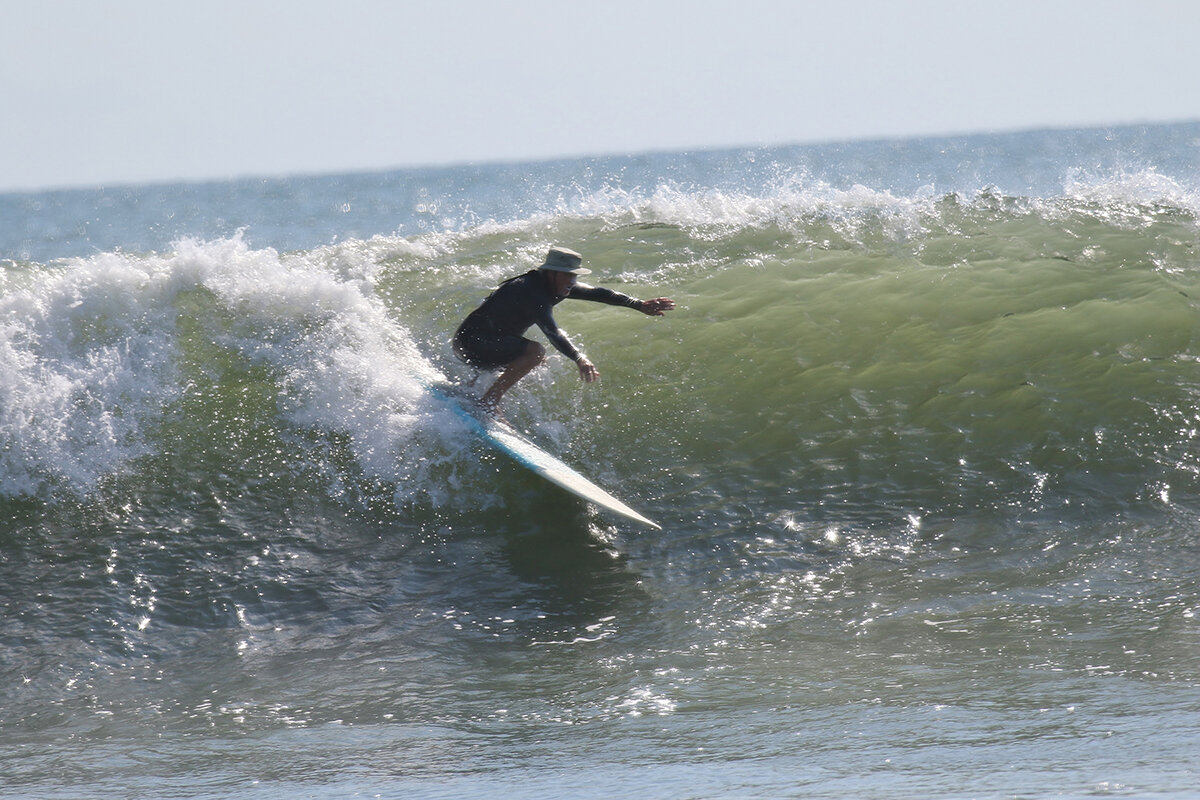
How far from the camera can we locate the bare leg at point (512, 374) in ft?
27.0

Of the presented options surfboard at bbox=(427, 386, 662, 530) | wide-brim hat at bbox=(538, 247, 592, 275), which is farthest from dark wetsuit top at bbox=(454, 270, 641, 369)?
surfboard at bbox=(427, 386, 662, 530)

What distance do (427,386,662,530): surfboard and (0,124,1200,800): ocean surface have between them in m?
0.16

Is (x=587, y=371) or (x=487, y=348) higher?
(x=487, y=348)

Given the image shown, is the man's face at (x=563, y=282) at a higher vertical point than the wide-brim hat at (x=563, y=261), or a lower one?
lower

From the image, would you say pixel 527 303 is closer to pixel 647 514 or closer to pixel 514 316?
pixel 514 316

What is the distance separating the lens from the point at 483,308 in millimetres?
8336

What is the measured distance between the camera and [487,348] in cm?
837

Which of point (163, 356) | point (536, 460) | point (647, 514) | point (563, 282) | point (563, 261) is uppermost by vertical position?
point (563, 261)

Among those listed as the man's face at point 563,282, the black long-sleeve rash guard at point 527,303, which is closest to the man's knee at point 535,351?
the black long-sleeve rash guard at point 527,303

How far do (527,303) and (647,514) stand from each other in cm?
175

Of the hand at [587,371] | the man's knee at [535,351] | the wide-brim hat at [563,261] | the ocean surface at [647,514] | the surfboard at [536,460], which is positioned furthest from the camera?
the man's knee at [535,351]

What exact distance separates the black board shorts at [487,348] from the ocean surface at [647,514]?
0.37m

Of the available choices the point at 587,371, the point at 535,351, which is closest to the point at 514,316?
the point at 535,351

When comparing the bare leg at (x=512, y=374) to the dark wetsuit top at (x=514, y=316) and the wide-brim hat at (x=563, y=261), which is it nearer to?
the dark wetsuit top at (x=514, y=316)
